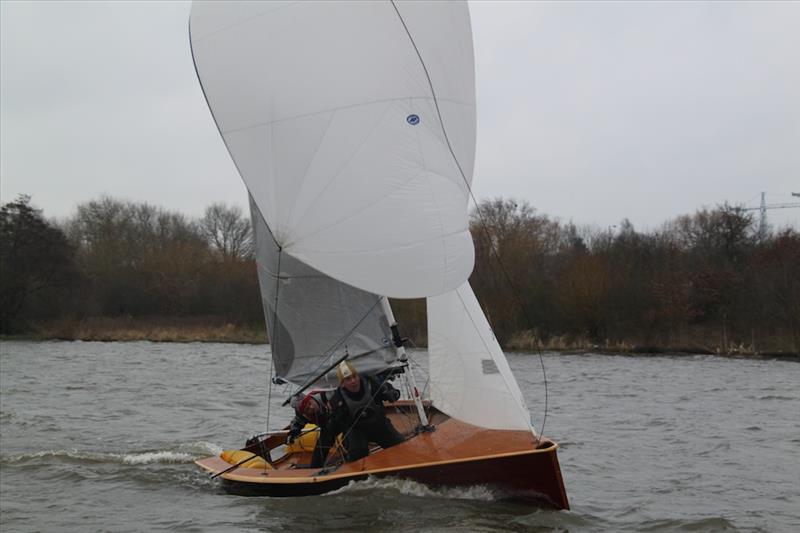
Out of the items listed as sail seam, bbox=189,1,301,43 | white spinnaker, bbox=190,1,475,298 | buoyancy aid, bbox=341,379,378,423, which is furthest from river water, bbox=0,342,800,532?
sail seam, bbox=189,1,301,43

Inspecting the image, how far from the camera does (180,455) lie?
40.6 feet

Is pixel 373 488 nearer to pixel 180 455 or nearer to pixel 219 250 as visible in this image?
pixel 180 455

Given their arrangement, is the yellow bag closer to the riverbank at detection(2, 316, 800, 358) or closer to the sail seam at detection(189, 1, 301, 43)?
the sail seam at detection(189, 1, 301, 43)

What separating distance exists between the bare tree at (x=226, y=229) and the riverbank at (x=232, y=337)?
21263 mm

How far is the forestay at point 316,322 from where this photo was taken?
1022cm

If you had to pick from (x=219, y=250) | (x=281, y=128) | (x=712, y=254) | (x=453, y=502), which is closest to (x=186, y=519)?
(x=453, y=502)

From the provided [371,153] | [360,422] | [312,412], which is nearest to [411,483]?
[360,422]

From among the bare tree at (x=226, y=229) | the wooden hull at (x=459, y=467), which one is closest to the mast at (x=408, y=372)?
the wooden hull at (x=459, y=467)

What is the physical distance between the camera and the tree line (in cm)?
3186

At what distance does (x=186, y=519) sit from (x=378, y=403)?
234cm

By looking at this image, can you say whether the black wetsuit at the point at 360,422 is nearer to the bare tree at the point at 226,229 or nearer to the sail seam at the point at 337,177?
the sail seam at the point at 337,177

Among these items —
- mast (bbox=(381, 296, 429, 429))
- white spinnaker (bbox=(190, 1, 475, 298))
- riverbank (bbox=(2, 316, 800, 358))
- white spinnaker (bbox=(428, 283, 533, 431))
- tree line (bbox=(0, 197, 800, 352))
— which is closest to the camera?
white spinnaker (bbox=(190, 1, 475, 298))

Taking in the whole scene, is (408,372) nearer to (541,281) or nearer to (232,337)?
(541,281)

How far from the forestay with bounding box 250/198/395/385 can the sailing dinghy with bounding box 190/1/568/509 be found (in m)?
1.76
